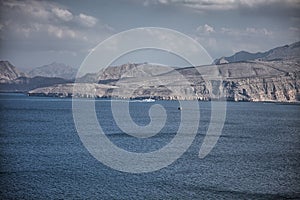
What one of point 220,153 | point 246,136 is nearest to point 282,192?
point 220,153

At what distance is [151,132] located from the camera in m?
112

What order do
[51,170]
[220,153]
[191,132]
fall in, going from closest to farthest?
1. [51,170]
2. [220,153]
3. [191,132]

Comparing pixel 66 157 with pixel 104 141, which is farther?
pixel 104 141

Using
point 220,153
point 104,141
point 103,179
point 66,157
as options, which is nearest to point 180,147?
point 220,153

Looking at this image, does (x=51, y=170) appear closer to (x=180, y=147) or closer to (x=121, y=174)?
(x=121, y=174)

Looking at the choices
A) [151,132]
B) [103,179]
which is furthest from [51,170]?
[151,132]

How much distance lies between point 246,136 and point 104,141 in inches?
1482

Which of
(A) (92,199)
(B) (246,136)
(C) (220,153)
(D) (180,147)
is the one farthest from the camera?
(B) (246,136)

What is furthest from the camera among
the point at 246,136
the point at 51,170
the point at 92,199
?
the point at 246,136

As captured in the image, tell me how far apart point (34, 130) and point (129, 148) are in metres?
40.0

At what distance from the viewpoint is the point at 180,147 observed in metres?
85.3

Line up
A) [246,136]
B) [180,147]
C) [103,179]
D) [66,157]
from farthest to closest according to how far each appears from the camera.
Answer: [246,136] < [180,147] < [66,157] < [103,179]

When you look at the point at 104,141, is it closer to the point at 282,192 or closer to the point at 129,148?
the point at 129,148

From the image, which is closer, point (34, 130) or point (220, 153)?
point (220, 153)
